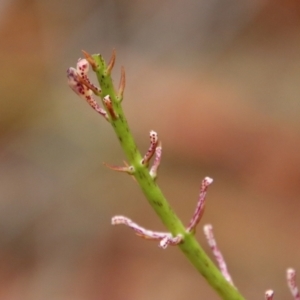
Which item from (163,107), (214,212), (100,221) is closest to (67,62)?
(163,107)

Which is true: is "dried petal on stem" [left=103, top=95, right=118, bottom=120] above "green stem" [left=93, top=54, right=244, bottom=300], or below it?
above

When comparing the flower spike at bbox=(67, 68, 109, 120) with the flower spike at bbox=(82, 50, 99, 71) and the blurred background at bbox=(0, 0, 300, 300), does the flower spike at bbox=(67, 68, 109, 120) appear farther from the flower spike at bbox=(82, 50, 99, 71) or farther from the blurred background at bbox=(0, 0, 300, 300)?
the blurred background at bbox=(0, 0, 300, 300)

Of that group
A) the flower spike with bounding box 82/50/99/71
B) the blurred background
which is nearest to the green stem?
the flower spike with bounding box 82/50/99/71

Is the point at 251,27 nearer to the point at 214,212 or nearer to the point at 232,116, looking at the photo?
the point at 232,116

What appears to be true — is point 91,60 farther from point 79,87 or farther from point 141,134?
point 141,134

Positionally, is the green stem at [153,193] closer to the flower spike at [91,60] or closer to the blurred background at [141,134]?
the flower spike at [91,60]
